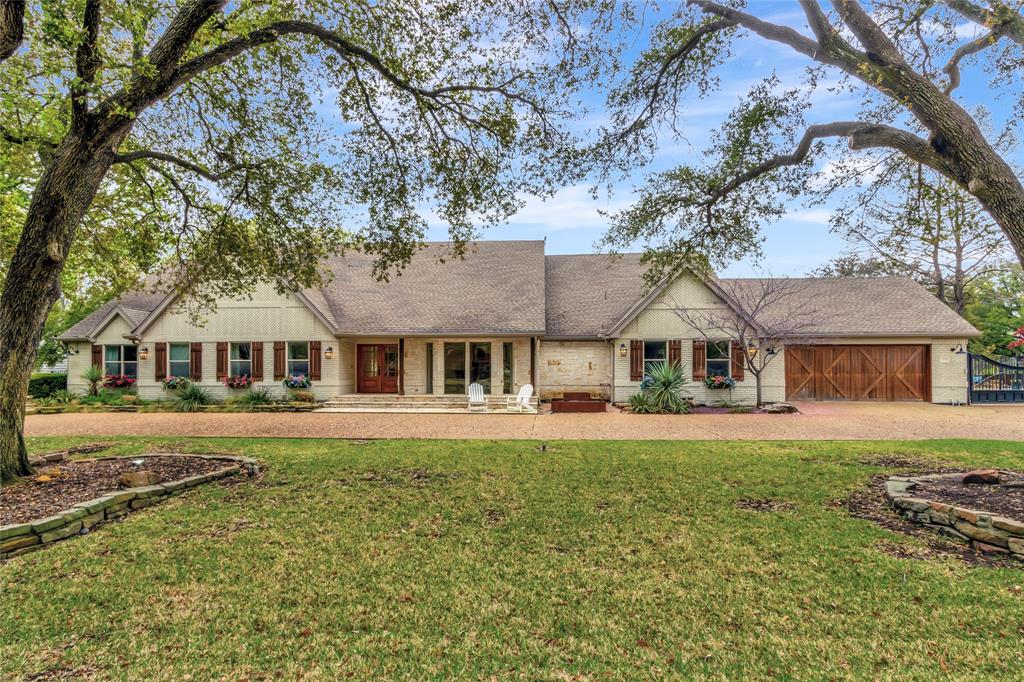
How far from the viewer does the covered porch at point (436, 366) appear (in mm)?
18453

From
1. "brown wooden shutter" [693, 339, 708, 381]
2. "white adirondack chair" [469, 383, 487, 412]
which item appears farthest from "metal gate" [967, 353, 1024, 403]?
"white adirondack chair" [469, 383, 487, 412]

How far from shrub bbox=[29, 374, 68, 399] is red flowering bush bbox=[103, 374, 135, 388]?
334 centimetres

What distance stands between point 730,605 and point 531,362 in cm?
1510

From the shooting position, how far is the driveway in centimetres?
1176

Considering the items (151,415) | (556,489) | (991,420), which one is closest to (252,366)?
(151,415)

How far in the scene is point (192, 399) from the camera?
17625 mm

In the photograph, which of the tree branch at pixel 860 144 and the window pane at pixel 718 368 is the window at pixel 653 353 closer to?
the window pane at pixel 718 368

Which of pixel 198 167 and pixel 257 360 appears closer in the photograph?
pixel 198 167

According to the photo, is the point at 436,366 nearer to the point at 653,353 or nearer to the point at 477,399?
the point at 477,399

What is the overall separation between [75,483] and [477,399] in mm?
11560

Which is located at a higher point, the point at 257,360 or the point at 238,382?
the point at 257,360

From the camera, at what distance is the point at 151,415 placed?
631 inches

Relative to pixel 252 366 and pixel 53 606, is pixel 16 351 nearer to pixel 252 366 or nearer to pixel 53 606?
pixel 53 606

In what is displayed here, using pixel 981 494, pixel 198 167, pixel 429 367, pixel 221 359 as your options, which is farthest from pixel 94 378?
pixel 981 494
